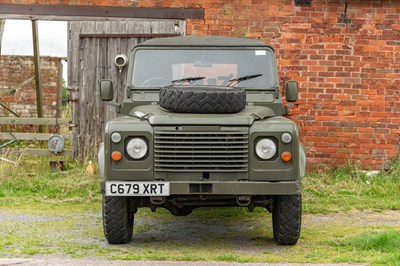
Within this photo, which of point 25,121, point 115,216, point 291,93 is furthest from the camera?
point 25,121

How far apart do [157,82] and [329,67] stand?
459 cm

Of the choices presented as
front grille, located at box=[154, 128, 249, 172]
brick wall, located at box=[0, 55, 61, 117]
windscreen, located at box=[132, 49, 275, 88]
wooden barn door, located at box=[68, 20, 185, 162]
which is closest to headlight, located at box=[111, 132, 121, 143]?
front grille, located at box=[154, 128, 249, 172]

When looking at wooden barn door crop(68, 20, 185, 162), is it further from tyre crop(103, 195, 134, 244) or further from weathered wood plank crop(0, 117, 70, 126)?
tyre crop(103, 195, 134, 244)

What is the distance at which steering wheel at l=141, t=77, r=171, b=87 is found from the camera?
811cm

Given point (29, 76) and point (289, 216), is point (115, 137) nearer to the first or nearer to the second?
point (289, 216)

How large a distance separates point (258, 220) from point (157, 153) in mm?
2433

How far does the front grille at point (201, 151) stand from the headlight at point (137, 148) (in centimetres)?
11

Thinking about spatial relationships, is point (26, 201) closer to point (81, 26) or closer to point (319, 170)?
point (81, 26)

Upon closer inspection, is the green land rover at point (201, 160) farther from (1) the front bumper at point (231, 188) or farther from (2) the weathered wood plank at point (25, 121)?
(2) the weathered wood plank at point (25, 121)

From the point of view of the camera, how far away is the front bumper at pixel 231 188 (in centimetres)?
677

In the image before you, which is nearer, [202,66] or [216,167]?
[216,167]

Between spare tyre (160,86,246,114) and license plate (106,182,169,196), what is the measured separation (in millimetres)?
798

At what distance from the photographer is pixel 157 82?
8156 millimetres

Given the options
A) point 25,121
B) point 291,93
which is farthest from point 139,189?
point 25,121
